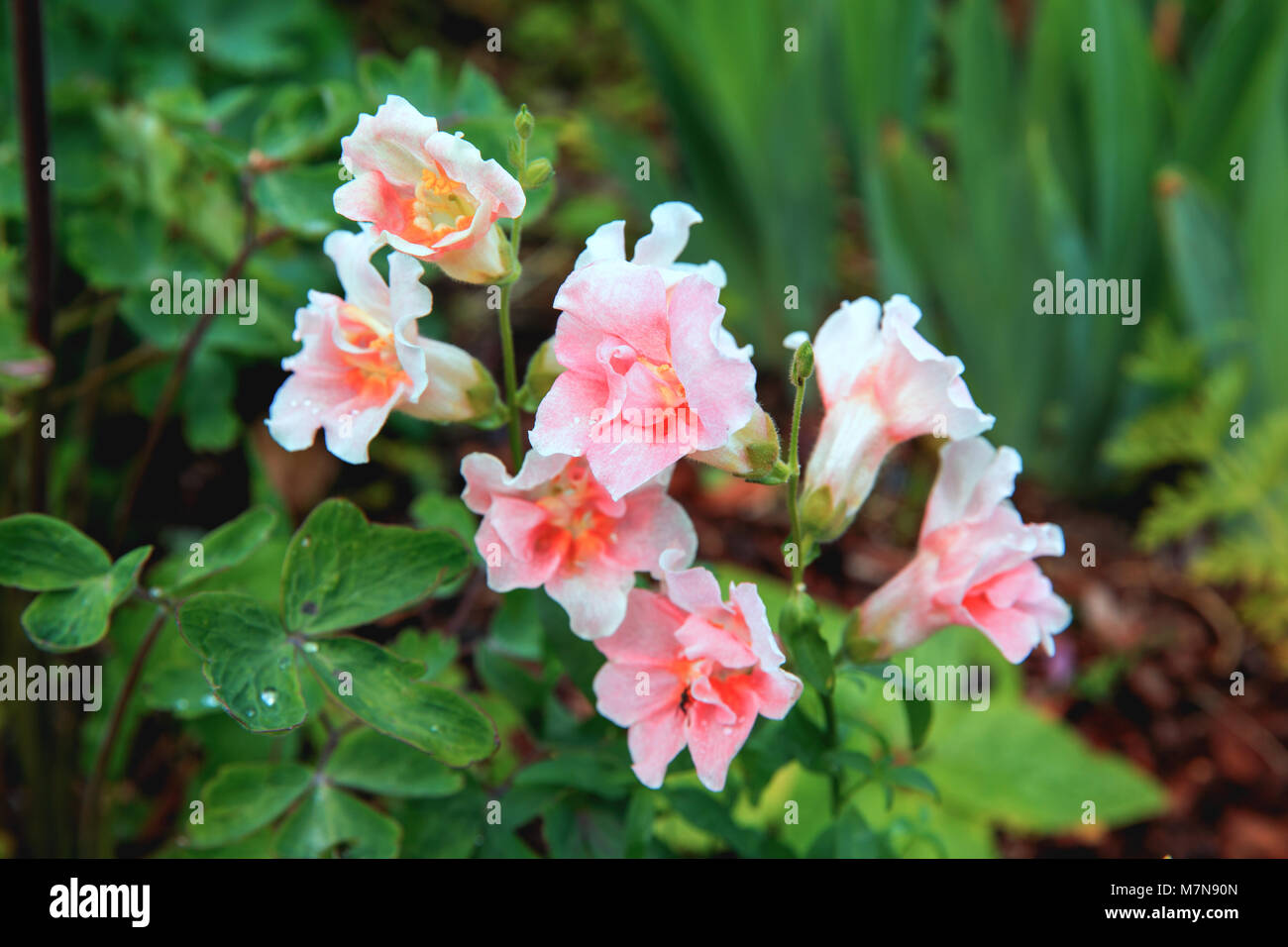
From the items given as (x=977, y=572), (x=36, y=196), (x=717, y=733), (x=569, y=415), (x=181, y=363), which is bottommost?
(x=717, y=733)

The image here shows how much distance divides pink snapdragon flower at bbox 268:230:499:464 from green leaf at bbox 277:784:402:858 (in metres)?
0.32

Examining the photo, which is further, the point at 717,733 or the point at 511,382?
the point at 511,382

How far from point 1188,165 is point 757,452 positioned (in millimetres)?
1371

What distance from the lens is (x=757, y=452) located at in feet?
2.33

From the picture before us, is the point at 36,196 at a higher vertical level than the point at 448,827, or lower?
higher

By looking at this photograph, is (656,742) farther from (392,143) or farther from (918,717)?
(392,143)

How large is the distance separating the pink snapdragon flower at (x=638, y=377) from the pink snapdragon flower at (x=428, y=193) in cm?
9

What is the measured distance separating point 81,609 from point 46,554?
0.21 feet

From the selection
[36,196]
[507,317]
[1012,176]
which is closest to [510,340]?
[507,317]

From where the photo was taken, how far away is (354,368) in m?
0.80

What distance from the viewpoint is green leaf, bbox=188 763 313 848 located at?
908 mm

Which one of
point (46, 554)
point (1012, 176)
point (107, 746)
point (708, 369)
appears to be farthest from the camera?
point (1012, 176)
